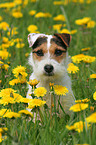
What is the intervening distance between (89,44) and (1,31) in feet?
7.42

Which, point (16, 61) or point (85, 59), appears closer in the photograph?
point (85, 59)

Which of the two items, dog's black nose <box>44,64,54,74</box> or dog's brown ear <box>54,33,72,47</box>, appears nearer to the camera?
dog's black nose <box>44,64,54,74</box>

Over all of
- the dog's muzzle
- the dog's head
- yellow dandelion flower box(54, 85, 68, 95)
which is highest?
the dog's head

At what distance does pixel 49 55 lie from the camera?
3795 millimetres

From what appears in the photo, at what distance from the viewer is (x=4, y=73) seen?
14.7 ft

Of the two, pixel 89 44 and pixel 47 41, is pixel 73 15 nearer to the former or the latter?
pixel 89 44

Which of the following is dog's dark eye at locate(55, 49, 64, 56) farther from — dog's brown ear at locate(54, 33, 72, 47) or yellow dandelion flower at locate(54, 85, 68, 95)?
yellow dandelion flower at locate(54, 85, 68, 95)

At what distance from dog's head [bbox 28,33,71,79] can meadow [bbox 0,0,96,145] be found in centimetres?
20

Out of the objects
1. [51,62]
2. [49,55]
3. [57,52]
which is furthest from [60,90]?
[57,52]

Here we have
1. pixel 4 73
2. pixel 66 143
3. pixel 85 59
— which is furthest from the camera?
pixel 4 73

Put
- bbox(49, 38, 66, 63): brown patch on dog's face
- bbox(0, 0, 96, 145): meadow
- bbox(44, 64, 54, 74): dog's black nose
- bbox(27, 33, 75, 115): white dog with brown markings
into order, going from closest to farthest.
→ bbox(0, 0, 96, 145): meadow → bbox(44, 64, 54, 74): dog's black nose → bbox(27, 33, 75, 115): white dog with brown markings → bbox(49, 38, 66, 63): brown patch on dog's face

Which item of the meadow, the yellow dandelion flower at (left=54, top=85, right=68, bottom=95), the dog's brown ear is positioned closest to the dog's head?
the dog's brown ear

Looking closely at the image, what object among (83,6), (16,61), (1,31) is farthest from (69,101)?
(83,6)

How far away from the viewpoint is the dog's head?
358 cm
